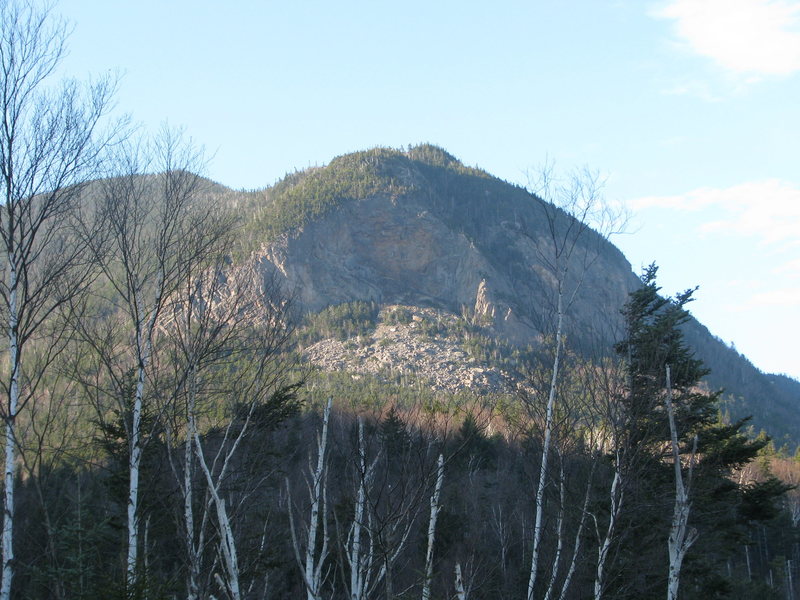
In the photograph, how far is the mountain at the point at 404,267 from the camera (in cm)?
14950

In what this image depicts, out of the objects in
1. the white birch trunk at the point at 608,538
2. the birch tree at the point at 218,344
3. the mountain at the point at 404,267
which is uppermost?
the mountain at the point at 404,267

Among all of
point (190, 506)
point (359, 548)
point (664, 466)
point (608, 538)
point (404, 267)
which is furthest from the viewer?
point (404, 267)

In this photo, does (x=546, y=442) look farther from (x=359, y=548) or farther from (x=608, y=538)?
(x=359, y=548)

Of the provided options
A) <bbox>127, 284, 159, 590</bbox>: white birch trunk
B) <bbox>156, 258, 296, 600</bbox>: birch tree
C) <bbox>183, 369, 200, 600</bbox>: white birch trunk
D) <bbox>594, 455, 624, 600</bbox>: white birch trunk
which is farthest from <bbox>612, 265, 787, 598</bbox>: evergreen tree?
<bbox>127, 284, 159, 590</bbox>: white birch trunk

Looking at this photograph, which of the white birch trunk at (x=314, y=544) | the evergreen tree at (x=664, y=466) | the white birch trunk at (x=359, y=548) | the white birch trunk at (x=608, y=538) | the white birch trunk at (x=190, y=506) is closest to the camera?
the white birch trunk at (x=314, y=544)

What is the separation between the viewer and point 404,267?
17262 centimetres

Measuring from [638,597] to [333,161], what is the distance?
7242 inches

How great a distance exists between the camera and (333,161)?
19075 cm

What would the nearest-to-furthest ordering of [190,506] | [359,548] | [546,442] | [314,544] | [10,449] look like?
[359,548]
[314,544]
[10,449]
[190,506]
[546,442]

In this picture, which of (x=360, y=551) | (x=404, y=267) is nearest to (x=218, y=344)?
(x=360, y=551)

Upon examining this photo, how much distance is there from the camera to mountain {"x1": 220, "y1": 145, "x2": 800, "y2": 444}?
14950cm

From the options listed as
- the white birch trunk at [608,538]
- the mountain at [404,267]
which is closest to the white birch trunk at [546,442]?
the white birch trunk at [608,538]

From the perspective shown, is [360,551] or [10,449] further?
[10,449]

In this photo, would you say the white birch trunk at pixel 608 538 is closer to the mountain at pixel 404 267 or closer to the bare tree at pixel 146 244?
the bare tree at pixel 146 244
